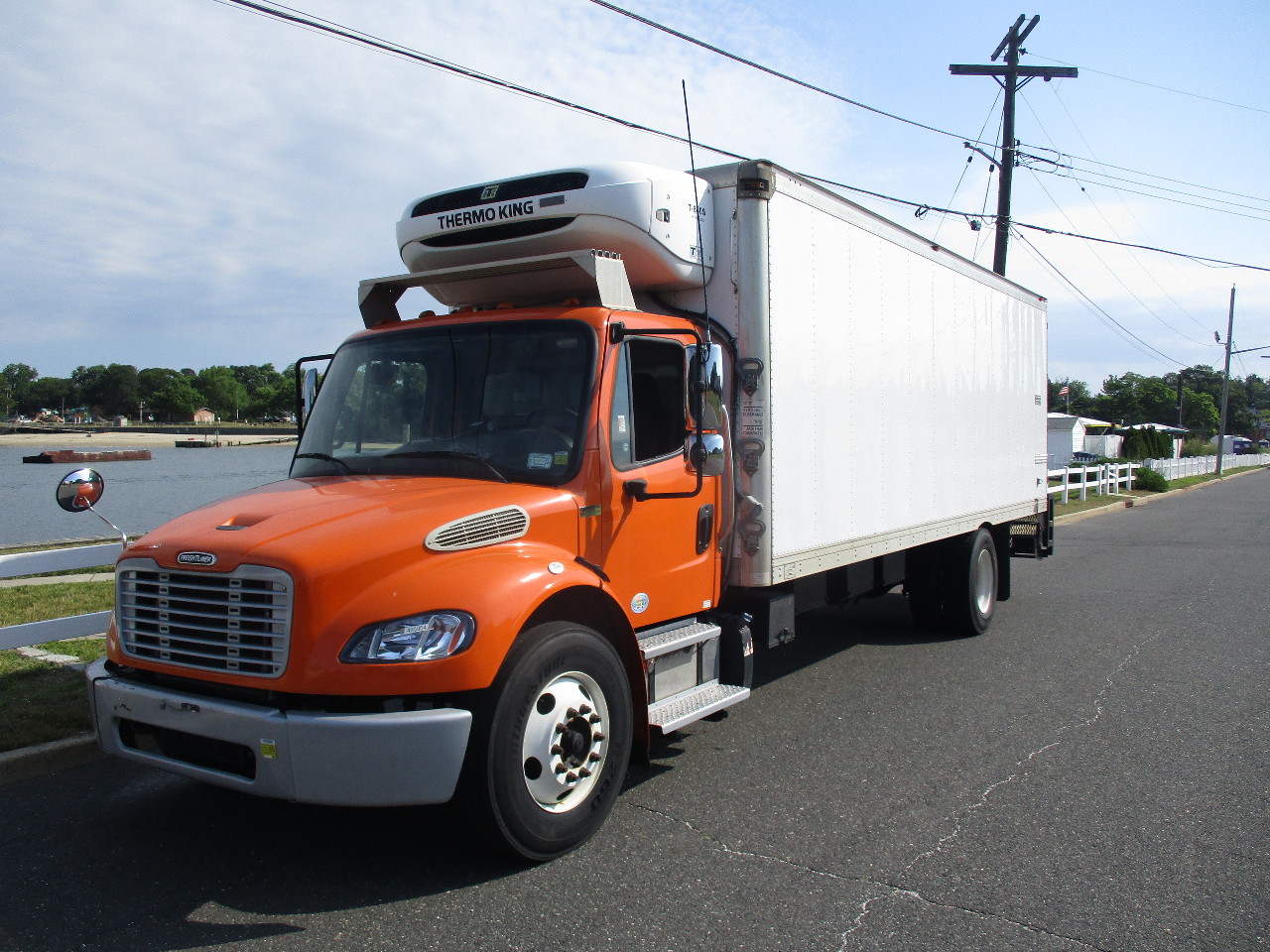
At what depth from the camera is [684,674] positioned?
5148 millimetres

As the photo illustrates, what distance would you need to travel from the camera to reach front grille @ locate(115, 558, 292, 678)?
365 cm

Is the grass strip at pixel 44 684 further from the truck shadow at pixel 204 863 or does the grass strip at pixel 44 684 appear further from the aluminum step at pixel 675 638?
the aluminum step at pixel 675 638

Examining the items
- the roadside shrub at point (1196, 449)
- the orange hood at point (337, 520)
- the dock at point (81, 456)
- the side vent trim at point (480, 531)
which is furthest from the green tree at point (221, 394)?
the roadside shrub at point (1196, 449)

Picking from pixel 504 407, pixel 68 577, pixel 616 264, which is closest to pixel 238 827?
pixel 504 407

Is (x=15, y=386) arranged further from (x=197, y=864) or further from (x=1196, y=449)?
(x=1196, y=449)

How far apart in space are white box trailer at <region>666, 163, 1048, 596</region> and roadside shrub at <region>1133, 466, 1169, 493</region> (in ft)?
88.0

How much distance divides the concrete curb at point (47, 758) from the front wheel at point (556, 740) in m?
2.51

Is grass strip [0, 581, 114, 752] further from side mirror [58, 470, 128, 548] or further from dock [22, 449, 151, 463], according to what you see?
dock [22, 449, 151, 463]

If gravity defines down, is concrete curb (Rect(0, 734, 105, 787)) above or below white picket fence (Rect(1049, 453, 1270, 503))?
above

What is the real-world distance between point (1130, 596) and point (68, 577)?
1230 cm

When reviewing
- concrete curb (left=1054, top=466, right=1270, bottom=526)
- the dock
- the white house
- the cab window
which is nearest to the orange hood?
the cab window

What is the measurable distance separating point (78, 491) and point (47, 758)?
4.79 feet

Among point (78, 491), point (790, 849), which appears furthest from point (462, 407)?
point (790, 849)

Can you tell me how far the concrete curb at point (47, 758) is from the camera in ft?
16.5
